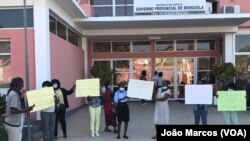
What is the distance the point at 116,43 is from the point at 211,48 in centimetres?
532

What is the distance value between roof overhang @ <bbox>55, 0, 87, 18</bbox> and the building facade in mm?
37

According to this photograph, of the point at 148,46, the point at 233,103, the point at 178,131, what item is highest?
the point at 148,46

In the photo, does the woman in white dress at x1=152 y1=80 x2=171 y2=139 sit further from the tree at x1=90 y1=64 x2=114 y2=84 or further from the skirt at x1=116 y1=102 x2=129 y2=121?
the tree at x1=90 y1=64 x2=114 y2=84

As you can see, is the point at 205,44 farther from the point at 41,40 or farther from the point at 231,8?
the point at 41,40

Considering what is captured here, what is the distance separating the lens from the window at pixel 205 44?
21.9 metres

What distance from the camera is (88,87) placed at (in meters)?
10.2

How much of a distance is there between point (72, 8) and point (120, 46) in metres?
7.94

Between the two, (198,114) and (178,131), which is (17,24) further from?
(178,131)

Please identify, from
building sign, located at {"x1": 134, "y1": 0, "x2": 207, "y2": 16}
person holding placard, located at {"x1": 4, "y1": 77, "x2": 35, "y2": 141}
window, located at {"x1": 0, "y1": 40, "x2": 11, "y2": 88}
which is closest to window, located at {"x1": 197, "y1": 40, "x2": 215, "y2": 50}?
building sign, located at {"x1": 134, "y1": 0, "x2": 207, "y2": 16}

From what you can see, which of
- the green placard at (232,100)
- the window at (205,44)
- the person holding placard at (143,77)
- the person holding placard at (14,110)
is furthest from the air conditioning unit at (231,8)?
the person holding placard at (14,110)

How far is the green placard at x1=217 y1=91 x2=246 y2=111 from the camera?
9766 mm

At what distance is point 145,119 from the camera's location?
47.6 ft

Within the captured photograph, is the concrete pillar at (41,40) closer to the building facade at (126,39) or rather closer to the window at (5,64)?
the building facade at (126,39)

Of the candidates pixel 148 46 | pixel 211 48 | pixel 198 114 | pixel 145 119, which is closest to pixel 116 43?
pixel 148 46
